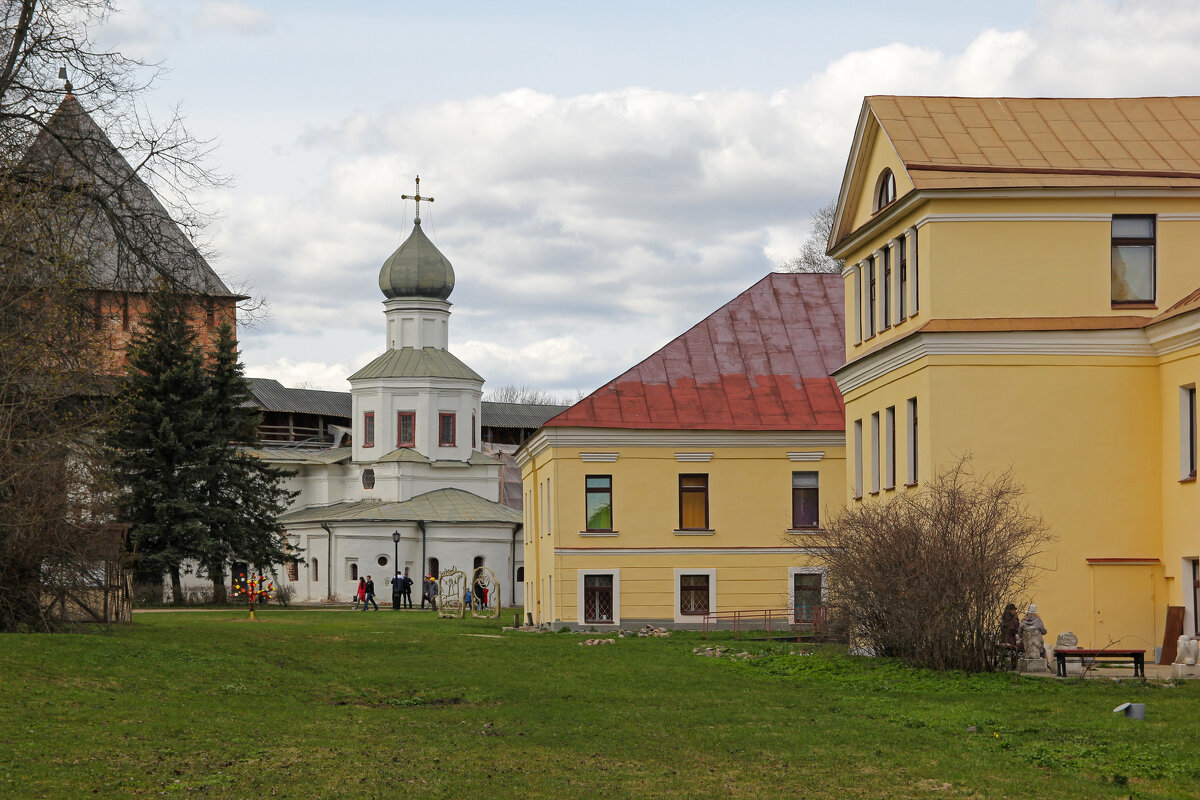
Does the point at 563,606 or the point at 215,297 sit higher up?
the point at 215,297

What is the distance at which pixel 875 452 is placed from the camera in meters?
30.0

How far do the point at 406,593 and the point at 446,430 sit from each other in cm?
1567

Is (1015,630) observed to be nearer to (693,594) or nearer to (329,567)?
(693,594)

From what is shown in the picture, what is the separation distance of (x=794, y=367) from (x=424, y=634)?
14.1 metres

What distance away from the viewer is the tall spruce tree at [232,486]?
59375mm

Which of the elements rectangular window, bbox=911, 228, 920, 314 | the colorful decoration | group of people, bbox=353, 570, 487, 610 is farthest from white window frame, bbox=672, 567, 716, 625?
the colorful decoration

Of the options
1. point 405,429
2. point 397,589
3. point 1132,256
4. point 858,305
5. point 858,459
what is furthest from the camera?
point 405,429

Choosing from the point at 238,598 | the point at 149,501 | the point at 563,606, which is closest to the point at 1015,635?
the point at 563,606

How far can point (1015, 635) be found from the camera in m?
21.5

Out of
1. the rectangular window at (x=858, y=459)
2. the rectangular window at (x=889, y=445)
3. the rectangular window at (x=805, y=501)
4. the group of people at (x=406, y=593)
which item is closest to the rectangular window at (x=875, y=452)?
the rectangular window at (x=889, y=445)

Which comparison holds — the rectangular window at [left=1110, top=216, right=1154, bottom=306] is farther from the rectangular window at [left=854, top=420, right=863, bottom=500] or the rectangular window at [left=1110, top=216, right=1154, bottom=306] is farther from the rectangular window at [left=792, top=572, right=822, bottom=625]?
the rectangular window at [left=792, top=572, right=822, bottom=625]

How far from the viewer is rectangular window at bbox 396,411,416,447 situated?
78.1 m

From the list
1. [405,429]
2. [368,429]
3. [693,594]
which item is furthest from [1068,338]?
[368,429]

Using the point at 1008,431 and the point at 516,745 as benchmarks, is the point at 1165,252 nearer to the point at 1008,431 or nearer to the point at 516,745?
the point at 1008,431
